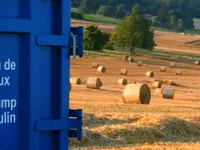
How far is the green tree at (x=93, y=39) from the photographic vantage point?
7562 cm

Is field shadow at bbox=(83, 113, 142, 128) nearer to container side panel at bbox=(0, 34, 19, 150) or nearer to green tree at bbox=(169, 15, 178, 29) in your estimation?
container side panel at bbox=(0, 34, 19, 150)

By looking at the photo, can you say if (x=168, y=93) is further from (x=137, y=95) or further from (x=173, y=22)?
(x=173, y=22)

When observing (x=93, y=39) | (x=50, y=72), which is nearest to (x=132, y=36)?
(x=93, y=39)

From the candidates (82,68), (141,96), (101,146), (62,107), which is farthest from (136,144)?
(82,68)

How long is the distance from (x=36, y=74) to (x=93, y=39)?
7082 cm

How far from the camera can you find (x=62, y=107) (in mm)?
6336

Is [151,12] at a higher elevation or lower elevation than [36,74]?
higher

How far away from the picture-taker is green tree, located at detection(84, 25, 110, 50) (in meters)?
75.6

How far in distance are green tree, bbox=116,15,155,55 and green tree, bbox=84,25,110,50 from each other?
4978 mm

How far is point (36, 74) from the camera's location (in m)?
6.09

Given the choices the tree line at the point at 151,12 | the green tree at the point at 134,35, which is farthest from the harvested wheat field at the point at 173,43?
the tree line at the point at 151,12

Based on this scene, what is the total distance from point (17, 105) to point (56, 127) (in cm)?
44

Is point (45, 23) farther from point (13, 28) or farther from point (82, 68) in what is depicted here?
point (82, 68)

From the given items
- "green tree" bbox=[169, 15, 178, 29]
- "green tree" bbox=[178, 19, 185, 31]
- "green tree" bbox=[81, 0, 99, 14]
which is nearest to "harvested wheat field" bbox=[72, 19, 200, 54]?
"green tree" bbox=[178, 19, 185, 31]
